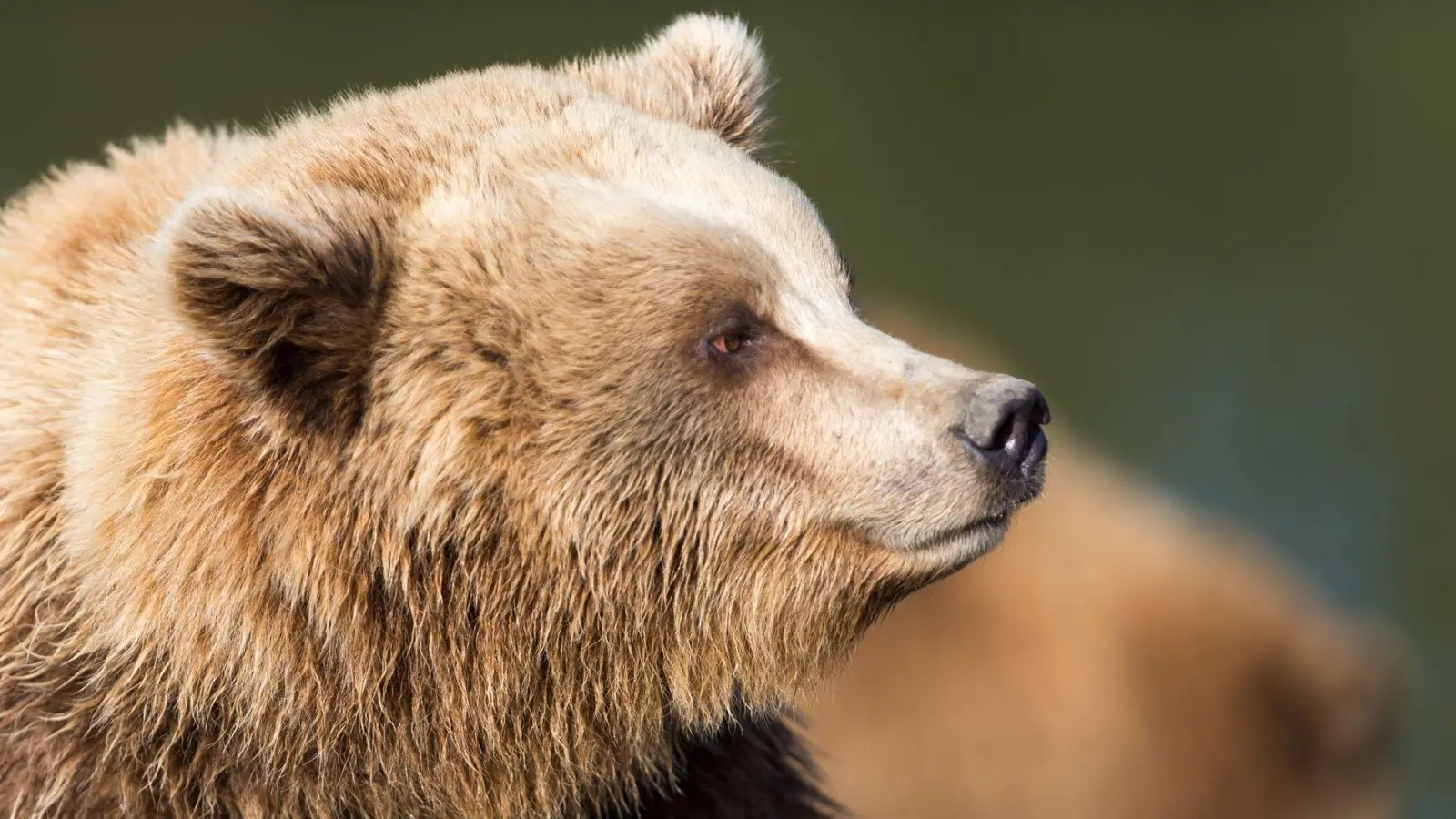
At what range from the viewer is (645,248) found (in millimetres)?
3289

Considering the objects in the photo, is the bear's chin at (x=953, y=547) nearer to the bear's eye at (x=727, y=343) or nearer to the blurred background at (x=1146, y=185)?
the bear's eye at (x=727, y=343)

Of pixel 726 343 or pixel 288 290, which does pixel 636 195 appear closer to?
pixel 726 343

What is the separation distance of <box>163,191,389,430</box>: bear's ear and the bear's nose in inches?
42.5

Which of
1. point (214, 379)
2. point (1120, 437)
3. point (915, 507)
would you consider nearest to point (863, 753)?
point (915, 507)

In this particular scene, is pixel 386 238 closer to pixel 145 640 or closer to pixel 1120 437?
pixel 145 640

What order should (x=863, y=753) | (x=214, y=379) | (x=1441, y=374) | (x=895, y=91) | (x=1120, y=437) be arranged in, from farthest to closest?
(x=895, y=91), (x=1441, y=374), (x=1120, y=437), (x=863, y=753), (x=214, y=379)

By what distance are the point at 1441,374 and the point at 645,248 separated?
12338 mm

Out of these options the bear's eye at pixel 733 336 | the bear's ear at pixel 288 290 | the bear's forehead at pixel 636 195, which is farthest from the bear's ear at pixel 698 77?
the bear's ear at pixel 288 290

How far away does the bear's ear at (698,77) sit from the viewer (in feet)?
12.8

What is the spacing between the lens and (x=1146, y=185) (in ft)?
55.6

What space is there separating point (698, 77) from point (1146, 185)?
13569 millimetres

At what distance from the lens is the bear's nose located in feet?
10.7

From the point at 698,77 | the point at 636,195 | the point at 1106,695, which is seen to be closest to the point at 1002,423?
the point at 636,195

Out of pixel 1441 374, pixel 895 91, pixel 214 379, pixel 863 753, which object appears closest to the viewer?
pixel 214 379
